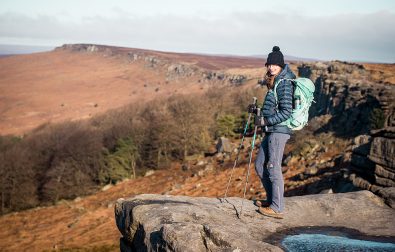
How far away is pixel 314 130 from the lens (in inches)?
1228

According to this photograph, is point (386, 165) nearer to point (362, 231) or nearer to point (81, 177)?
point (362, 231)

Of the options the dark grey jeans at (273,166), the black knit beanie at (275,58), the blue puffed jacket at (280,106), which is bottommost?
the dark grey jeans at (273,166)

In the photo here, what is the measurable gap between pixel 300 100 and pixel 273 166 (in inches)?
47.5

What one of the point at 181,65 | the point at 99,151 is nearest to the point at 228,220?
the point at 99,151

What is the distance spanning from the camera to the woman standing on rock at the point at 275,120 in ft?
21.2

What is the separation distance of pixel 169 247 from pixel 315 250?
6.61 ft

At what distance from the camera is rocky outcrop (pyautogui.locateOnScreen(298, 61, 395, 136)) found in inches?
988

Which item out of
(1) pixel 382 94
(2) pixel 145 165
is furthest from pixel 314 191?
(2) pixel 145 165

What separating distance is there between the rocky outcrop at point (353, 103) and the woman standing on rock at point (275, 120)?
17698 millimetres

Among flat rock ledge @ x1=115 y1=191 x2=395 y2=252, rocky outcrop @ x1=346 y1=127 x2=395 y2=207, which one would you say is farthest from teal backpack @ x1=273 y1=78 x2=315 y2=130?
rocky outcrop @ x1=346 y1=127 x2=395 y2=207

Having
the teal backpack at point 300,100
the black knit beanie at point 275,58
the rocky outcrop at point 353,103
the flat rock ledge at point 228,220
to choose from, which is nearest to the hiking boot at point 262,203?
the flat rock ledge at point 228,220

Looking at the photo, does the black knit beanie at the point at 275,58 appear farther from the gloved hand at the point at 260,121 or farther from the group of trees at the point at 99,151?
the group of trees at the point at 99,151

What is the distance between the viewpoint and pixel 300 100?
6504 millimetres

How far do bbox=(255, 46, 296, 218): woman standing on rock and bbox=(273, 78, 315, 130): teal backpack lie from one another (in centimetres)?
8
